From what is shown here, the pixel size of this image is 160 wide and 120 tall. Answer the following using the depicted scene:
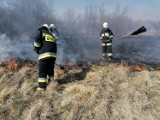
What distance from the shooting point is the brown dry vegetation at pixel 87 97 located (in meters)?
6.62

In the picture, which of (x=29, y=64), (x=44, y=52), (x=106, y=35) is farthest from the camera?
(x=106, y=35)

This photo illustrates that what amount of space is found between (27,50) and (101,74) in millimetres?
4679

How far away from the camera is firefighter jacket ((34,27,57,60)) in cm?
821

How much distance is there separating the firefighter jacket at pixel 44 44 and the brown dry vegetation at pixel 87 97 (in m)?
0.93

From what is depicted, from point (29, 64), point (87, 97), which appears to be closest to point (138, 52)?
point (29, 64)

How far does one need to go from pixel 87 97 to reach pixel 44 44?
220 centimetres

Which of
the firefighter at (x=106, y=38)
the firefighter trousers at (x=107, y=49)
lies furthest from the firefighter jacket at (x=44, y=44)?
the firefighter at (x=106, y=38)

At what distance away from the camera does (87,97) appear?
287 inches

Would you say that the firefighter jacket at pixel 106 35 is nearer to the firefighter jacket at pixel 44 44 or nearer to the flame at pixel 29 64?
the flame at pixel 29 64

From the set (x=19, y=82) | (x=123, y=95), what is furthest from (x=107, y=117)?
(x=19, y=82)

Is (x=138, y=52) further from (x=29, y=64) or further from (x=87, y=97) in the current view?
(x=87, y=97)

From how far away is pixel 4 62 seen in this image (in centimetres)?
1092

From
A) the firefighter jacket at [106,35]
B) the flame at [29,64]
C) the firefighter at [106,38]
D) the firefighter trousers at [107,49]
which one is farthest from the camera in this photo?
the firefighter jacket at [106,35]

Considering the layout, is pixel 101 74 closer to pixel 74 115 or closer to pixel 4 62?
pixel 74 115
